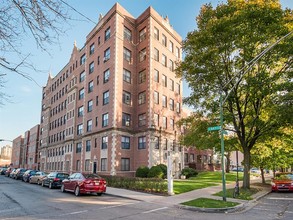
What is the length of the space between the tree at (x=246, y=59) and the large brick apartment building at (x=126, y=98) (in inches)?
476

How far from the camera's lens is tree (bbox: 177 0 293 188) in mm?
19125

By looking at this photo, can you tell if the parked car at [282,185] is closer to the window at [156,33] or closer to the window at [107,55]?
the window at [156,33]

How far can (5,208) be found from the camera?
12586 millimetres

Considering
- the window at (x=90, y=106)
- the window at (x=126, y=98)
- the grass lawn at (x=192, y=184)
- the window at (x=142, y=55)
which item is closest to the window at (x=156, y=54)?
the window at (x=142, y=55)

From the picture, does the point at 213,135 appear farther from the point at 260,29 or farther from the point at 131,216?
the point at 131,216

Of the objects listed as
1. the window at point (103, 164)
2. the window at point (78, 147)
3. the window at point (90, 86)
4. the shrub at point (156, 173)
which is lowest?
the shrub at point (156, 173)

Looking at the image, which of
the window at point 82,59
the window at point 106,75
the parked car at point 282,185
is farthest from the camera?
the window at point 82,59

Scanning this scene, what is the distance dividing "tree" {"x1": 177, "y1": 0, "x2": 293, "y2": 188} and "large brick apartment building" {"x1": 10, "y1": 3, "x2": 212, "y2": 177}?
12.1 meters

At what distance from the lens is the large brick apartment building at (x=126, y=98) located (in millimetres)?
34062

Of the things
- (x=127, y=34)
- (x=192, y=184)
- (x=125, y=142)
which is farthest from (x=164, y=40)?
(x=192, y=184)

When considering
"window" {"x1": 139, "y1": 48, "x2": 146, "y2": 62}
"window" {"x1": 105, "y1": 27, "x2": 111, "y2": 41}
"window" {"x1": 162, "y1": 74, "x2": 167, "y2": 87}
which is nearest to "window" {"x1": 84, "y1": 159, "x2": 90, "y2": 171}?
"window" {"x1": 162, "y1": 74, "x2": 167, "y2": 87}

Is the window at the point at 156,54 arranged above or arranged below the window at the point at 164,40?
below

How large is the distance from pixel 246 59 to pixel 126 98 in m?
18.8

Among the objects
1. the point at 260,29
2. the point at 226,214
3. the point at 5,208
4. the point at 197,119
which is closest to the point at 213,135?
the point at 197,119
